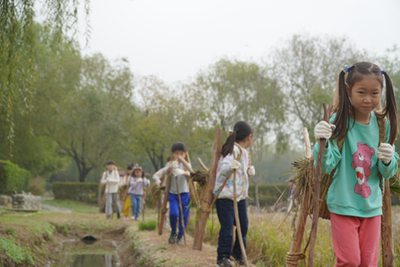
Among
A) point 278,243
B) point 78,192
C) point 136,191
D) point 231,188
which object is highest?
point 231,188

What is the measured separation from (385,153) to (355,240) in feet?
2.18

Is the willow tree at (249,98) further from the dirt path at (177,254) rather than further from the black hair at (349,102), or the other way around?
the black hair at (349,102)

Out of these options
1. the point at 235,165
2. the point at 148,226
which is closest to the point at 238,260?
the point at 235,165

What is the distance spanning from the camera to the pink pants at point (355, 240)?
9.10 ft

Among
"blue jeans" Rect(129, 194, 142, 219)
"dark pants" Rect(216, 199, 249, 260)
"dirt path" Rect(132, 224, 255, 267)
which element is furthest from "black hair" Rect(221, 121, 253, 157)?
"blue jeans" Rect(129, 194, 142, 219)

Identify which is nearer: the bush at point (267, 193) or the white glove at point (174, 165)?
the white glove at point (174, 165)

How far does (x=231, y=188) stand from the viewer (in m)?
5.18

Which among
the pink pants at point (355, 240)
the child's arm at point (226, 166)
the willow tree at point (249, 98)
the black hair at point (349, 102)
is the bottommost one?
the pink pants at point (355, 240)

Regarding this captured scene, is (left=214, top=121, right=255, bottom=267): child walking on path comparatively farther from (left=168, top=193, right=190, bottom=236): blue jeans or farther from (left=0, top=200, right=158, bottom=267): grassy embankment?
(left=168, top=193, right=190, bottom=236): blue jeans

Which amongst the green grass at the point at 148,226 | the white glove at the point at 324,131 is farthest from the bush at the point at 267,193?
the white glove at the point at 324,131

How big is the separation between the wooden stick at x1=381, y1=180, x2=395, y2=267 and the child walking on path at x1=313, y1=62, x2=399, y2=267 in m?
0.35

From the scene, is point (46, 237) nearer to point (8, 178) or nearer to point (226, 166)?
point (226, 166)

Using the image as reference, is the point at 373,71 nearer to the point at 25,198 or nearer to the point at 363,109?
the point at 363,109

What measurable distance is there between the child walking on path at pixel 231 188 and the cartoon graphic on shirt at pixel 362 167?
2.19 meters
